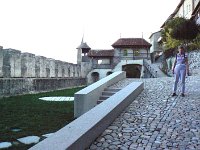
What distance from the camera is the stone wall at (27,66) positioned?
14438mm

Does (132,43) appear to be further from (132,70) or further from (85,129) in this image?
(85,129)

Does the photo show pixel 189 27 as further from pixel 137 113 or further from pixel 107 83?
pixel 137 113

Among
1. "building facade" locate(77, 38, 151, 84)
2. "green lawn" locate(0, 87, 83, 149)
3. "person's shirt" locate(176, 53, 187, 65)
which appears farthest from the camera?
"building facade" locate(77, 38, 151, 84)

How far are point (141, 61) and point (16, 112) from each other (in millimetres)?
41281

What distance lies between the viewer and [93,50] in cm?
5375

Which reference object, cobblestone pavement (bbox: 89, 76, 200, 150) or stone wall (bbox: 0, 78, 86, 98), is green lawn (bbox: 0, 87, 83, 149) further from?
stone wall (bbox: 0, 78, 86, 98)

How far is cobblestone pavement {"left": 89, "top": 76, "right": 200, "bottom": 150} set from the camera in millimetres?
5633

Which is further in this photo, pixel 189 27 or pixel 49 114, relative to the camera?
pixel 189 27

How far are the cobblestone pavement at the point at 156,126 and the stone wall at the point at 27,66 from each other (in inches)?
277

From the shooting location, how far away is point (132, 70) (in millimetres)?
52469

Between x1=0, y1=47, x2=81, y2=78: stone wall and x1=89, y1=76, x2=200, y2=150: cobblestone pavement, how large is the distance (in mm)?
7028

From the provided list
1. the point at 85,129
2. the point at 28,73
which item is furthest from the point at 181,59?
the point at 28,73

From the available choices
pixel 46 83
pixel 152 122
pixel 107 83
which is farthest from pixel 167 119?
pixel 46 83

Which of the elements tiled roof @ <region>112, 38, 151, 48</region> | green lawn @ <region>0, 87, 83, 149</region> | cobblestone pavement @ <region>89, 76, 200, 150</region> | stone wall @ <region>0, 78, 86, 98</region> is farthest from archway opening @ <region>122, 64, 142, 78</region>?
cobblestone pavement @ <region>89, 76, 200, 150</region>
